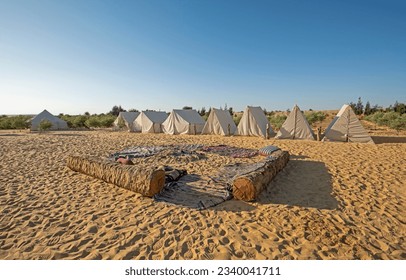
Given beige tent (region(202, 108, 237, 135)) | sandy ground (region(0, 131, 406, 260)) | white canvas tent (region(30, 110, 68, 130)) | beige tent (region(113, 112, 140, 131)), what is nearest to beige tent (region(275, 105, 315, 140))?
beige tent (region(202, 108, 237, 135))

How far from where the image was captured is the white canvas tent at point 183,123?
1894 cm

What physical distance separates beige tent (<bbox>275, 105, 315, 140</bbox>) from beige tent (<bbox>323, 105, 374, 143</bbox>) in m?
1.21

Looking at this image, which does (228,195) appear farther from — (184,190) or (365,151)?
(365,151)

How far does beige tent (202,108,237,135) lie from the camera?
57.7 ft

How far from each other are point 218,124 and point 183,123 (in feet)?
11.1

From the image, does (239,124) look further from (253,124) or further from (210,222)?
(210,222)

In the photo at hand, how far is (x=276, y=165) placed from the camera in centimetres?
582

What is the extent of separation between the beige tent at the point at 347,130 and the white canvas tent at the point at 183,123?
1038 cm

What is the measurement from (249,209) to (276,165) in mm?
2268

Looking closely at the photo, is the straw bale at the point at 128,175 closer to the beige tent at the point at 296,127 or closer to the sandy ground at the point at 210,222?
the sandy ground at the point at 210,222

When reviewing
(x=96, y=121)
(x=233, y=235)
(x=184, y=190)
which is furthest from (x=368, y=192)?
(x=96, y=121)

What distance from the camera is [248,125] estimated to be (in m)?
16.2

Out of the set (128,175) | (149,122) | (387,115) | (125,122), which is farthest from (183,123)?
(387,115)

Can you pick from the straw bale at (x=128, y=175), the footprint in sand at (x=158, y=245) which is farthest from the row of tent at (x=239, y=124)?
the footprint in sand at (x=158, y=245)
